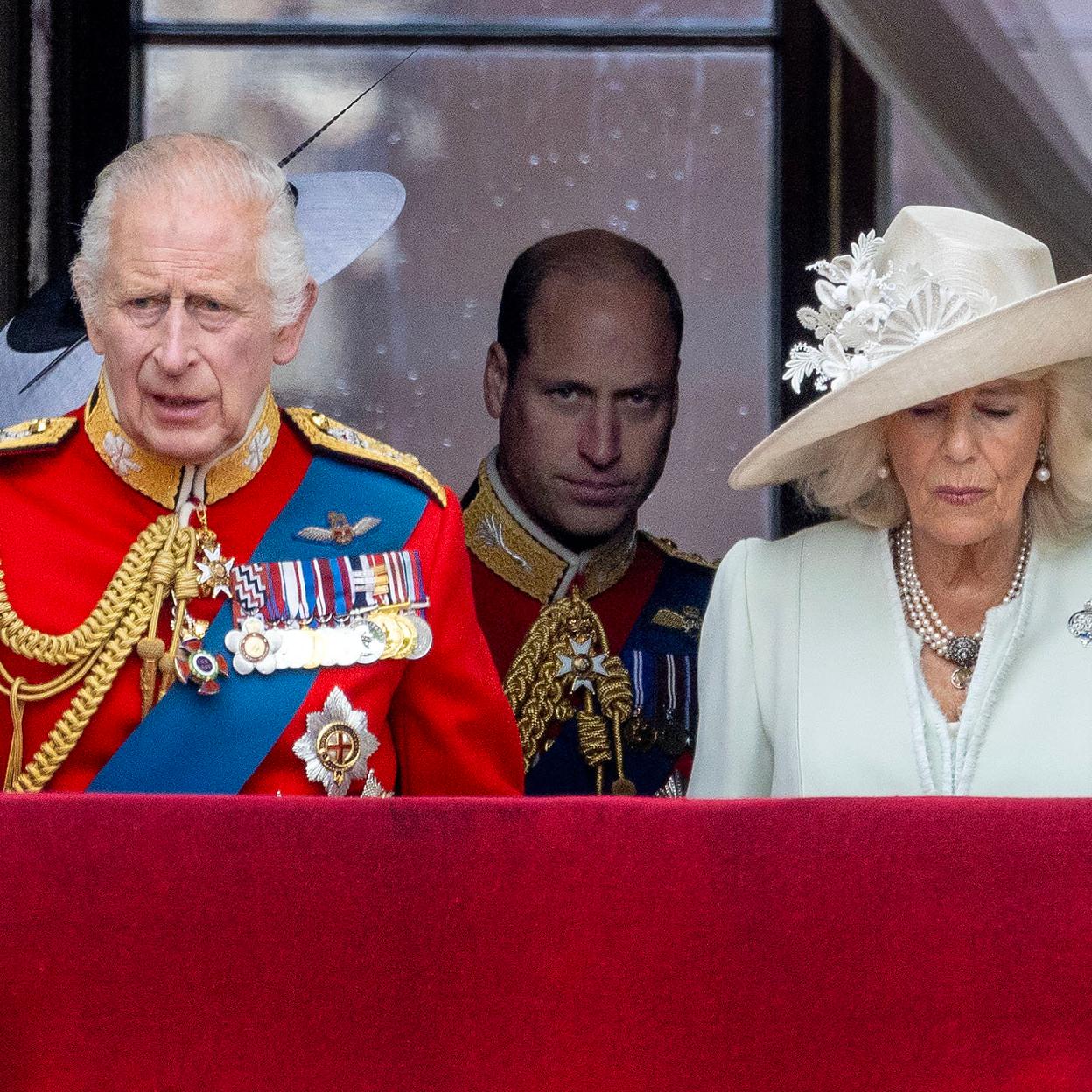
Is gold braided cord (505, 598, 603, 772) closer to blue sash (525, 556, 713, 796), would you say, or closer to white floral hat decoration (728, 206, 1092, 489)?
blue sash (525, 556, 713, 796)

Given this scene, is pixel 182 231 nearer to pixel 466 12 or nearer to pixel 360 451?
pixel 360 451

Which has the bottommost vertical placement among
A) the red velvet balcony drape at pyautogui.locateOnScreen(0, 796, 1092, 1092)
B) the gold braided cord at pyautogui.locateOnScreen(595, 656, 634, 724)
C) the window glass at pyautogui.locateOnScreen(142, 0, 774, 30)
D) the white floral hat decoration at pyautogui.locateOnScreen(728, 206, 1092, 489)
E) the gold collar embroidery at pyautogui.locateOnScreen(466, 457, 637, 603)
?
the red velvet balcony drape at pyautogui.locateOnScreen(0, 796, 1092, 1092)

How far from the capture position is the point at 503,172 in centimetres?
276

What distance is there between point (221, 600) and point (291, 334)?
27 centimetres

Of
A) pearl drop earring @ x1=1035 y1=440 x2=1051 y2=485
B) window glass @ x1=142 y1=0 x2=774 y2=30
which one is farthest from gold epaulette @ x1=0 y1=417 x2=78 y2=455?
window glass @ x1=142 y1=0 x2=774 y2=30

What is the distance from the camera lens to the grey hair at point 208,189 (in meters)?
1.80

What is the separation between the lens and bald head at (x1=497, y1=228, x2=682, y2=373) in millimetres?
A: 2615

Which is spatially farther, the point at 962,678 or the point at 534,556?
the point at 534,556

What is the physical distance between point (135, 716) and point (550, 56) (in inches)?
53.7

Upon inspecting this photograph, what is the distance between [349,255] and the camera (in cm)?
268

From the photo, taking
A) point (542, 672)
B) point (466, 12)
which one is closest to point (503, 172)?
point (466, 12)

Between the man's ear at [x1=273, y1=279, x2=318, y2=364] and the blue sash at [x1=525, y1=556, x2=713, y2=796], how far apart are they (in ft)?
2.18

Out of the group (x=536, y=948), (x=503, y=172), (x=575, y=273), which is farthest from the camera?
(x=503, y=172)

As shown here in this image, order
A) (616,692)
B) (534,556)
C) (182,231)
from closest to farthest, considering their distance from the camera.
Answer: (182,231) < (616,692) < (534,556)
